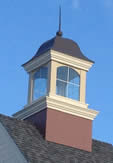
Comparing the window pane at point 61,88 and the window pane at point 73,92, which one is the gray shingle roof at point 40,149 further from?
the window pane at point 73,92

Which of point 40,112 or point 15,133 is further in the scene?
A: point 40,112

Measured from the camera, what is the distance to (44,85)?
24.1 metres

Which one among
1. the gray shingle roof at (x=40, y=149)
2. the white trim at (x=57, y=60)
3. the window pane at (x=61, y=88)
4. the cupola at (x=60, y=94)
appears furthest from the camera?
the window pane at (x=61, y=88)

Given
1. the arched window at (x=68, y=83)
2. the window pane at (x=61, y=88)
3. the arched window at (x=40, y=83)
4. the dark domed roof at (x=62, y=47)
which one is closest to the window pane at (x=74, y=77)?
the arched window at (x=68, y=83)

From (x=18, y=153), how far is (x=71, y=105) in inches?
159

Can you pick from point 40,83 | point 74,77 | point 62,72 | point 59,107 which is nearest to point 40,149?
point 59,107

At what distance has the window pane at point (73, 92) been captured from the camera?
78.9 feet

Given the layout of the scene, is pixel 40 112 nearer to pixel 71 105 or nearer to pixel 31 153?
pixel 71 105

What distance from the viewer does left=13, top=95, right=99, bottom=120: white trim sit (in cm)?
2289

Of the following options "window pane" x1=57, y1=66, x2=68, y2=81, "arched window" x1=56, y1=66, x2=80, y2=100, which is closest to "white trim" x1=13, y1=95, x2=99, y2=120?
"arched window" x1=56, y1=66, x2=80, y2=100

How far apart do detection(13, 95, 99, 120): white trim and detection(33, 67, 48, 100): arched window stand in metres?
0.76

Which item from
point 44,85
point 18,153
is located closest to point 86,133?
point 44,85

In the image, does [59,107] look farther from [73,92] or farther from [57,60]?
[57,60]

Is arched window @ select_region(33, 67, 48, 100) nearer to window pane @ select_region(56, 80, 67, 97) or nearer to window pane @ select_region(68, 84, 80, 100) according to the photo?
window pane @ select_region(56, 80, 67, 97)
